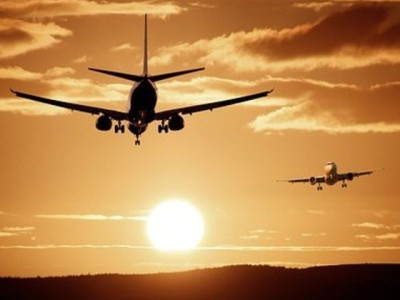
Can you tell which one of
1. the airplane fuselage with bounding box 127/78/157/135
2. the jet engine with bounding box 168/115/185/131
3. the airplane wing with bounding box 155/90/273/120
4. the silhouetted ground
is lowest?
the silhouetted ground

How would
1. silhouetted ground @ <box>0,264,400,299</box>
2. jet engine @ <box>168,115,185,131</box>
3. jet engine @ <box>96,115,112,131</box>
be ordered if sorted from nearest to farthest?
jet engine @ <box>168,115,185,131</box> → jet engine @ <box>96,115,112,131</box> → silhouetted ground @ <box>0,264,400,299</box>

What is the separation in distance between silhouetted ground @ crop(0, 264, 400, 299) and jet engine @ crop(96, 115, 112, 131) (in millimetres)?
37909

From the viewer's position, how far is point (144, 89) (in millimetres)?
91500

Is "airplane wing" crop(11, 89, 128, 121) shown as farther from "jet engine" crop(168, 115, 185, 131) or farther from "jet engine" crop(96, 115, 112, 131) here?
"jet engine" crop(168, 115, 185, 131)

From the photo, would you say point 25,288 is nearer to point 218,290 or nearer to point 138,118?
point 218,290

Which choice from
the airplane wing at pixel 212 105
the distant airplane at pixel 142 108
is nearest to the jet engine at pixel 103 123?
the distant airplane at pixel 142 108

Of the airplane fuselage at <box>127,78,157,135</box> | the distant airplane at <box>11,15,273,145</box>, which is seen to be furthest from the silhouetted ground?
the airplane fuselage at <box>127,78,157,135</box>

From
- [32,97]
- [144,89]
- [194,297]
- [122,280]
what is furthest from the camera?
[122,280]

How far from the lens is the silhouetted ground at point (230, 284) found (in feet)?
413

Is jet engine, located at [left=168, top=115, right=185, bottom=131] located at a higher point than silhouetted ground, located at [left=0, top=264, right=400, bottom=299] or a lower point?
higher

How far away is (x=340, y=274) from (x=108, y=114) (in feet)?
158

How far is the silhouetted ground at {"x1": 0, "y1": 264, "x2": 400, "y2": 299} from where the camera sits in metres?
126

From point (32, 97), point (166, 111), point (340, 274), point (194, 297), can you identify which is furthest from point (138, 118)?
point (340, 274)

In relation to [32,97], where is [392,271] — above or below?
below
